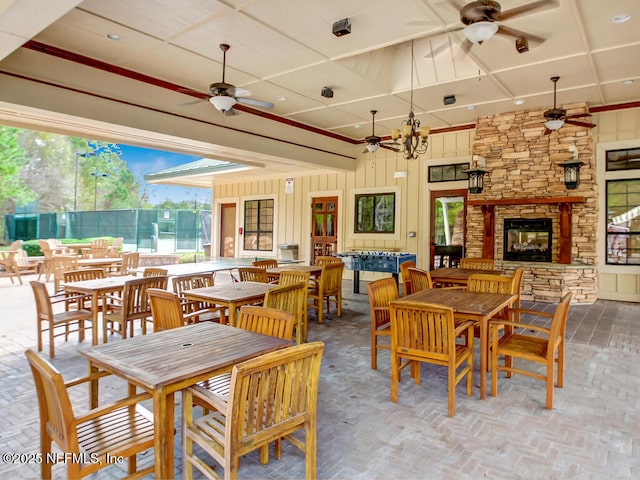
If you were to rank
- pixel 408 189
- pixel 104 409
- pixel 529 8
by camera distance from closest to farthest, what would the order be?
pixel 104 409 → pixel 529 8 → pixel 408 189

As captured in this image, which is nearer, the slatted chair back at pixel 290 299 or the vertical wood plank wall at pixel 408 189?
the slatted chair back at pixel 290 299

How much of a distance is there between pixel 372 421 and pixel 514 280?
2.80 meters

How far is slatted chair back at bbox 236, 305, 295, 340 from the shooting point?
2682 mm

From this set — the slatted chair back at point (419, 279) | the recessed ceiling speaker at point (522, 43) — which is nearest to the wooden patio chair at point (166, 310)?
A: the slatted chair back at point (419, 279)

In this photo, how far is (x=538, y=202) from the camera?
25.8 feet

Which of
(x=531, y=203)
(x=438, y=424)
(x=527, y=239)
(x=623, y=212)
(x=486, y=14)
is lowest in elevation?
(x=438, y=424)

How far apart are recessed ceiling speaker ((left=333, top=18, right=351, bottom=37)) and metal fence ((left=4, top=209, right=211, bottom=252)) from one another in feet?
45.8

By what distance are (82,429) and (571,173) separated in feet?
26.7

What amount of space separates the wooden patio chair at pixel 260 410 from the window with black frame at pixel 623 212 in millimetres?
8145

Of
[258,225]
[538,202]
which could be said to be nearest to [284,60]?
[538,202]

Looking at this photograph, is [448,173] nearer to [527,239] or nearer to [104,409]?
[527,239]

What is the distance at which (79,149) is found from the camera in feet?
84.4

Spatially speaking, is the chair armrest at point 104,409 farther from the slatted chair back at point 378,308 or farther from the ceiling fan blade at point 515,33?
the ceiling fan blade at point 515,33

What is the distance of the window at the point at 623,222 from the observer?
25.1ft
